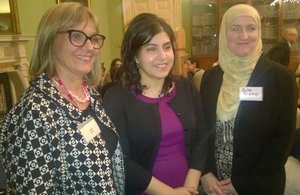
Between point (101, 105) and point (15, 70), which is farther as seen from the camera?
point (15, 70)

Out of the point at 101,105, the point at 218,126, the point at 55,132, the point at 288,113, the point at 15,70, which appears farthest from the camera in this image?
the point at 15,70

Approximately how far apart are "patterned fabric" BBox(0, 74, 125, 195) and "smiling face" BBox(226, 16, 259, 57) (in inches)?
35.1

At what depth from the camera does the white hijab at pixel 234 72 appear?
1671mm

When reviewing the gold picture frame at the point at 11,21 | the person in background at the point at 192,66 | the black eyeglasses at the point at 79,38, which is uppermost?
the gold picture frame at the point at 11,21

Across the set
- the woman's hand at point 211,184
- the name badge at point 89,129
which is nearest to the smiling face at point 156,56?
the name badge at point 89,129

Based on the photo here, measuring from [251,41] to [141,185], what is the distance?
0.93 meters

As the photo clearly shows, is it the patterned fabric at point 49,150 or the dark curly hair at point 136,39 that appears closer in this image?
the patterned fabric at point 49,150

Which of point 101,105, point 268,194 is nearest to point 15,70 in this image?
point 101,105

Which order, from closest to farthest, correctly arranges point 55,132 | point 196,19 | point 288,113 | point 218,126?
1. point 55,132
2. point 288,113
3. point 218,126
4. point 196,19

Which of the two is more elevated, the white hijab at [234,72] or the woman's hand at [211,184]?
the white hijab at [234,72]

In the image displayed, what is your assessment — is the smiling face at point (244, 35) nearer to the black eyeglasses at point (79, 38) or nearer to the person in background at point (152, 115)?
the person in background at point (152, 115)

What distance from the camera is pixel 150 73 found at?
148 cm

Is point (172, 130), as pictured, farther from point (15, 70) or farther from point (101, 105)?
point (15, 70)

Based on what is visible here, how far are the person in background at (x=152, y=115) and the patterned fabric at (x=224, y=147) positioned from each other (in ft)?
0.65
